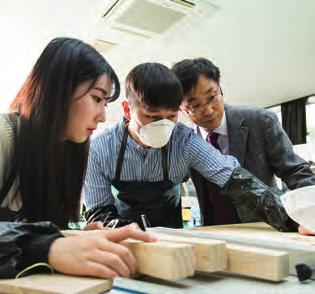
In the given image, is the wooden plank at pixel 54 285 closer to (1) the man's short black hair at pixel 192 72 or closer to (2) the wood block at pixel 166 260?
(2) the wood block at pixel 166 260

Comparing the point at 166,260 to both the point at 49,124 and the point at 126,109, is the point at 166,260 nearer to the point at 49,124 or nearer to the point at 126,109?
the point at 49,124

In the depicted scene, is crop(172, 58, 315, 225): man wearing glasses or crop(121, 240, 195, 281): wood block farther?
crop(172, 58, 315, 225): man wearing glasses

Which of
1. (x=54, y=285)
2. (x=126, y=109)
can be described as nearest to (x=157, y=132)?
(x=126, y=109)

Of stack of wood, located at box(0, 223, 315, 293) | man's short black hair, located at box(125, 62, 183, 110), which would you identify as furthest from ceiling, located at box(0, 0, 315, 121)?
stack of wood, located at box(0, 223, 315, 293)

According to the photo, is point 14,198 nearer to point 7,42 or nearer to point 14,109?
point 14,109

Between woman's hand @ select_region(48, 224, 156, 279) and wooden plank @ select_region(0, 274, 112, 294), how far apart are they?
0.01m

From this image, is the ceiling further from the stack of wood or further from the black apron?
the stack of wood

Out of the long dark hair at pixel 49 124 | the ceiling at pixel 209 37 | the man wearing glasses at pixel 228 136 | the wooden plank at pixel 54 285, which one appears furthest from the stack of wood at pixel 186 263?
the ceiling at pixel 209 37

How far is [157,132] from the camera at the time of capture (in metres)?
1.43

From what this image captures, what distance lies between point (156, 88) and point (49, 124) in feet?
1.63

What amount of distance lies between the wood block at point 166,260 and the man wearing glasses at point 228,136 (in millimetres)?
1082

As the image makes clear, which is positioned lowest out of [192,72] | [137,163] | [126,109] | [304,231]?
[304,231]

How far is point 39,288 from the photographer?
0.47 m

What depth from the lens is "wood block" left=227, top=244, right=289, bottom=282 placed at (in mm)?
582
